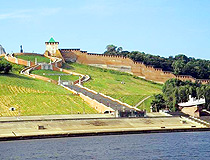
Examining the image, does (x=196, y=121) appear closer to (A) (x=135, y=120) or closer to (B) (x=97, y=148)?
(A) (x=135, y=120)

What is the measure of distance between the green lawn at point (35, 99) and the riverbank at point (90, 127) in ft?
41.1

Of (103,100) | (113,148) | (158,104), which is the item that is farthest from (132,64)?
(113,148)

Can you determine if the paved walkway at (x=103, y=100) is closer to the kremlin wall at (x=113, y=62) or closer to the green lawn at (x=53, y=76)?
the green lawn at (x=53, y=76)

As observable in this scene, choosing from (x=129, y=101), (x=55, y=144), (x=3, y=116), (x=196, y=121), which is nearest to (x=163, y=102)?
(x=129, y=101)

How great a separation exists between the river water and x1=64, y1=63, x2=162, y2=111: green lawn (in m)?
36.5

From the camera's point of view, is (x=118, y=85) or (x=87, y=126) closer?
(x=87, y=126)

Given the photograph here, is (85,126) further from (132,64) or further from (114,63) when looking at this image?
(132,64)

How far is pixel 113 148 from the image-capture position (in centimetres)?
5850

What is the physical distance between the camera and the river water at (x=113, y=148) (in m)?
53.7

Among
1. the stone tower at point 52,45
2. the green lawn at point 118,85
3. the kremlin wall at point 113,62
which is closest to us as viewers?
the green lawn at point 118,85

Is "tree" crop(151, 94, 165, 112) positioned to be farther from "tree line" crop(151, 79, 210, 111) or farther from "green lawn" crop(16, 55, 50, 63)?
"green lawn" crop(16, 55, 50, 63)

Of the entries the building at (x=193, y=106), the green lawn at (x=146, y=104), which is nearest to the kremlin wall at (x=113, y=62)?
the green lawn at (x=146, y=104)

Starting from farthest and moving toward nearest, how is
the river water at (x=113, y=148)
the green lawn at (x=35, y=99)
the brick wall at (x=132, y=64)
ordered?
the brick wall at (x=132, y=64) < the green lawn at (x=35, y=99) < the river water at (x=113, y=148)

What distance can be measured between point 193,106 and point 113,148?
3495 cm
